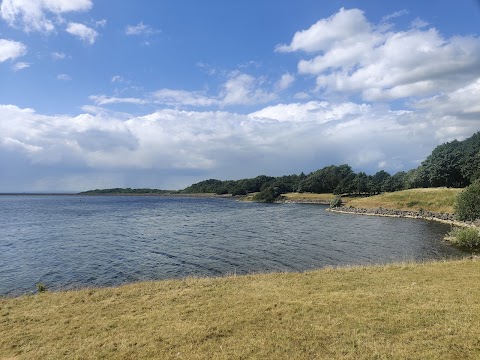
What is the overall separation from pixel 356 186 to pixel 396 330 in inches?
6672

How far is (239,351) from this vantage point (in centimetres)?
1224

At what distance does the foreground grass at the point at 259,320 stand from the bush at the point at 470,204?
43.9m

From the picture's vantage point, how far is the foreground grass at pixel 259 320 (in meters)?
12.4

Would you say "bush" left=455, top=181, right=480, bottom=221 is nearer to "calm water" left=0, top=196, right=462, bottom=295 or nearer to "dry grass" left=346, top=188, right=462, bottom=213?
"calm water" left=0, top=196, right=462, bottom=295

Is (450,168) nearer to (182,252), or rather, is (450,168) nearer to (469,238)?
(469,238)

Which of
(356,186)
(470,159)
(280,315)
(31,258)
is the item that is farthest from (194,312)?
(356,186)

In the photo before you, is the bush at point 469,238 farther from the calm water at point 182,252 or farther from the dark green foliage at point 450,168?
the dark green foliage at point 450,168

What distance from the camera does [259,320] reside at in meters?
15.1

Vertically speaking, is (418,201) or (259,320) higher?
(418,201)

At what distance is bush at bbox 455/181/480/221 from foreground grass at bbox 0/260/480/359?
43.9 metres

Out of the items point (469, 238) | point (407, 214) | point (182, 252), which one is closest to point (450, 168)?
point (407, 214)

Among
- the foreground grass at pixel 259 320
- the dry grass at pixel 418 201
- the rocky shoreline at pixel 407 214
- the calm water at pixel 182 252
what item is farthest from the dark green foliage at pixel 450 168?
the foreground grass at pixel 259 320

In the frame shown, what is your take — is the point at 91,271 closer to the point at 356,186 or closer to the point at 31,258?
the point at 31,258

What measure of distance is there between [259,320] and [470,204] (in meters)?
58.8
